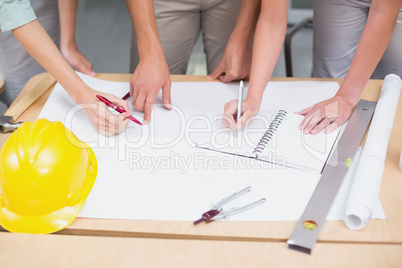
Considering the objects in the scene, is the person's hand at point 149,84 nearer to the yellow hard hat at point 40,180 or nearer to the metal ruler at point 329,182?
the yellow hard hat at point 40,180

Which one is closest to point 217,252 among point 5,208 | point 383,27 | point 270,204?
point 270,204

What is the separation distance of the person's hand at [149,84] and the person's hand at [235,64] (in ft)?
0.57

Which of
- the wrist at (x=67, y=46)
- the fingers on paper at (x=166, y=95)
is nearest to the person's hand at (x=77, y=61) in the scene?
the wrist at (x=67, y=46)

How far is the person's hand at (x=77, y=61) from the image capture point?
4.24 ft

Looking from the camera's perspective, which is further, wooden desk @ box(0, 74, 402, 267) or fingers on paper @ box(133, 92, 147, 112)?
fingers on paper @ box(133, 92, 147, 112)

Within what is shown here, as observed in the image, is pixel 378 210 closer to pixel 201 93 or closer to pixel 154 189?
pixel 154 189

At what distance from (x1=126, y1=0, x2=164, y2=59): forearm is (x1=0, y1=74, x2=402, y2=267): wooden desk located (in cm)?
57

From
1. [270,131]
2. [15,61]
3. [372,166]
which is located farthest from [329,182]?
[15,61]

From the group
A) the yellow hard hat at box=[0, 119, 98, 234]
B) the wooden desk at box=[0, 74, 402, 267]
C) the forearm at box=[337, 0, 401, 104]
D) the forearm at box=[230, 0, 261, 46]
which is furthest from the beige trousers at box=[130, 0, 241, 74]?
the wooden desk at box=[0, 74, 402, 267]

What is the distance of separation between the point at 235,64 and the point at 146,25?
0.93ft

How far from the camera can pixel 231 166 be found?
919 millimetres

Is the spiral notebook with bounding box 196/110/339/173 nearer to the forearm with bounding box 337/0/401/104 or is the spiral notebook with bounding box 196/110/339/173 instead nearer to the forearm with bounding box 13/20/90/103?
the forearm with bounding box 337/0/401/104

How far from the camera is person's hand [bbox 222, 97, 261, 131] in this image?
1015 mm

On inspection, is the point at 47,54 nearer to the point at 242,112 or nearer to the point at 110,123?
the point at 110,123
